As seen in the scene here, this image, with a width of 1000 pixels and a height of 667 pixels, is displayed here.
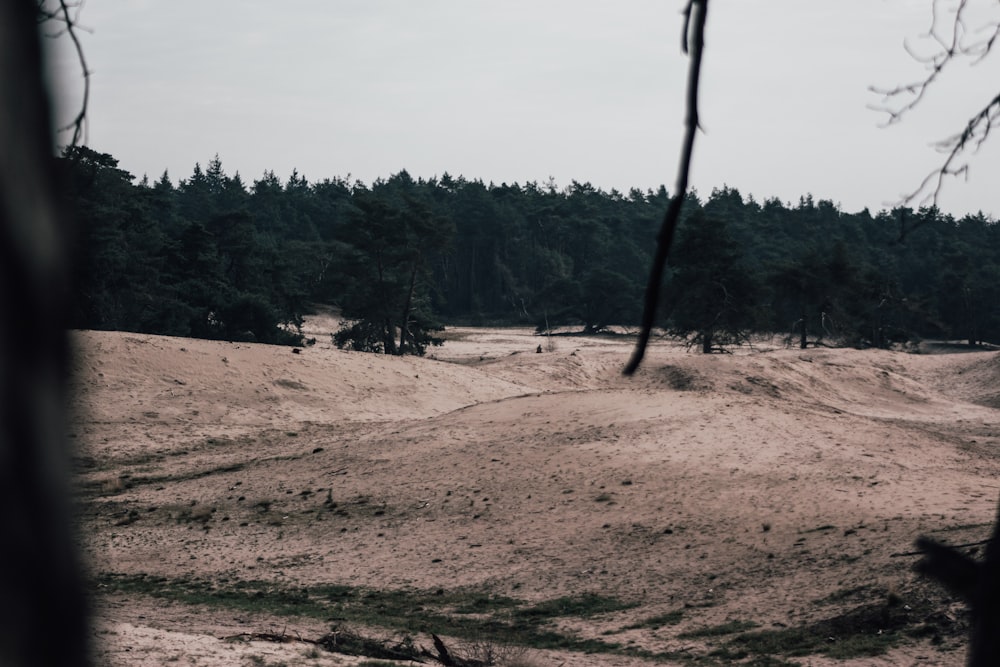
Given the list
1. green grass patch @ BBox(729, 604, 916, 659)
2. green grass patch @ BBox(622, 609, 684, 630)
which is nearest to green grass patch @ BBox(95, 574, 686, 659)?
green grass patch @ BBox(622, 609, 684, 630)

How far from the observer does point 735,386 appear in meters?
32.4

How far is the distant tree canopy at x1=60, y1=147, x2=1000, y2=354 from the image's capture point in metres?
40.0

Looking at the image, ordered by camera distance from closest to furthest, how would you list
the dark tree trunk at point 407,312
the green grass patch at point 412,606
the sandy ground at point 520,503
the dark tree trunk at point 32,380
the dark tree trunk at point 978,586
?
the dark tree trunk at point 32,380
the dark tree trunk at point 978,586
the green grass patch at point 412,606
the sandy ground at point 520,503
the dark tree trunk at point 407,312

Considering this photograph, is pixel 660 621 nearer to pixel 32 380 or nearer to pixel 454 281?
pixel 32 380

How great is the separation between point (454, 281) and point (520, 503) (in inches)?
2780

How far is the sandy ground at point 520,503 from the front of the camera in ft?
34.1

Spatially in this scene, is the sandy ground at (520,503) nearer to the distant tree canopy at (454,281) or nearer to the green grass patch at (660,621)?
the green grass patch at (660,621)

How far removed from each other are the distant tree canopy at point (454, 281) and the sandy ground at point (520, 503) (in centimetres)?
472

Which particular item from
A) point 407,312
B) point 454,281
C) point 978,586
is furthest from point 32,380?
point 454,281

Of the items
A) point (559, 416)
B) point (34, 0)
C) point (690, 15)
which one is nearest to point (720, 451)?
point (559, 416)

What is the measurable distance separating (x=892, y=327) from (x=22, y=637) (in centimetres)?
6070

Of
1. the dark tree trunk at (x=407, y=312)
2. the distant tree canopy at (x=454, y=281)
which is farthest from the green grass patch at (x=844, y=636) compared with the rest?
the dark tree trunk at (x=407, y=312)

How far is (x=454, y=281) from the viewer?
85.2 meters

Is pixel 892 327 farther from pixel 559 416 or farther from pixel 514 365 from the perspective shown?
pixel 559 416
